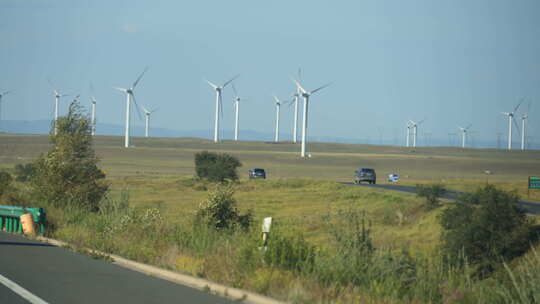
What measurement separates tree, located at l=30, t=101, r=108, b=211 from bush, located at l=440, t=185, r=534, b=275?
12636mm

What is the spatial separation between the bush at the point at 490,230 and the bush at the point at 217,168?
42932mm

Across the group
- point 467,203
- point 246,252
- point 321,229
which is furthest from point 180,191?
point 246,252

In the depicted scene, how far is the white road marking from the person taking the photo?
10609 mm

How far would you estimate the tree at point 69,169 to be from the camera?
25.5 meters

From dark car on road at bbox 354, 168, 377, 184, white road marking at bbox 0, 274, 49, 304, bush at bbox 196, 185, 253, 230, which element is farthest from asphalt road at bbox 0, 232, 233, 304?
dark car on road at bbox 354, 168, 377, 184

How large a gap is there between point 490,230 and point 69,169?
15.3m

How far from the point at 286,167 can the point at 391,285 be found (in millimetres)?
105544

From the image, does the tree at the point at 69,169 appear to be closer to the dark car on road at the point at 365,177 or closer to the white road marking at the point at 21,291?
the white road marking at the point at 21,291

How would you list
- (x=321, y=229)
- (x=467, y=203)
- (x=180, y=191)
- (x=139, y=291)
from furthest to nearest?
(x=180, y=191)
(x=321, y=229)
(x=467, y=203)
(x=139, y=291)

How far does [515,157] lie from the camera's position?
536ft

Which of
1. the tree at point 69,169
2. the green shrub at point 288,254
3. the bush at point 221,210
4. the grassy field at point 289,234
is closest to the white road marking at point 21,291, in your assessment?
the grassy field at point 289,234

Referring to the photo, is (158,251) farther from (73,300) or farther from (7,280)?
(73,300)

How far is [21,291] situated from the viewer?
11.4m

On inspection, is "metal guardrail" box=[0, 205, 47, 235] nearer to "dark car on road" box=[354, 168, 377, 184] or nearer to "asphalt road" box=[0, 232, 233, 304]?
"asphalt road" box=[0, 232, 233, 304]
